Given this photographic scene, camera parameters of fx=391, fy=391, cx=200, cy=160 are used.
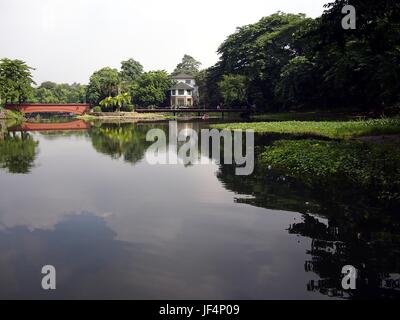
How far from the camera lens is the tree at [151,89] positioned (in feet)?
303

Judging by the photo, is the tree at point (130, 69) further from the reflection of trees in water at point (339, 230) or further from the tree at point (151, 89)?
the reflection of trees in water at point (339, 230)

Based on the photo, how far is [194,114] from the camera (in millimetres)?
94750

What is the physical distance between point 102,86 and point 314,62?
53083mm

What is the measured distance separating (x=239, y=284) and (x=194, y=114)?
291ft

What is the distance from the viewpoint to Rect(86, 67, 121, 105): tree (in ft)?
286

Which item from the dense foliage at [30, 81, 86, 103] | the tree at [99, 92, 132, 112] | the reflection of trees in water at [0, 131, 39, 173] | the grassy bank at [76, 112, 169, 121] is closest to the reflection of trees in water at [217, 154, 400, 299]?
the reflection of trees in water at [0, 131, 39, 173]

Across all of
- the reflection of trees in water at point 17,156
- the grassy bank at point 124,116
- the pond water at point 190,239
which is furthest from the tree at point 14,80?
the pond water at point 190,239

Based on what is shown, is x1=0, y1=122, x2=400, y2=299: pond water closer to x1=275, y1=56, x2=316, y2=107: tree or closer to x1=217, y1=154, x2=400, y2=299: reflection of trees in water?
x1=217, y1=154, x2=400, y2=299: reflection of trees in water

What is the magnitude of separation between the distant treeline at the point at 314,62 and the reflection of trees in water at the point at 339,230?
10.2 meters

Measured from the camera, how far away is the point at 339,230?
10.1m

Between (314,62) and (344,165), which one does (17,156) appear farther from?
(314,62)
